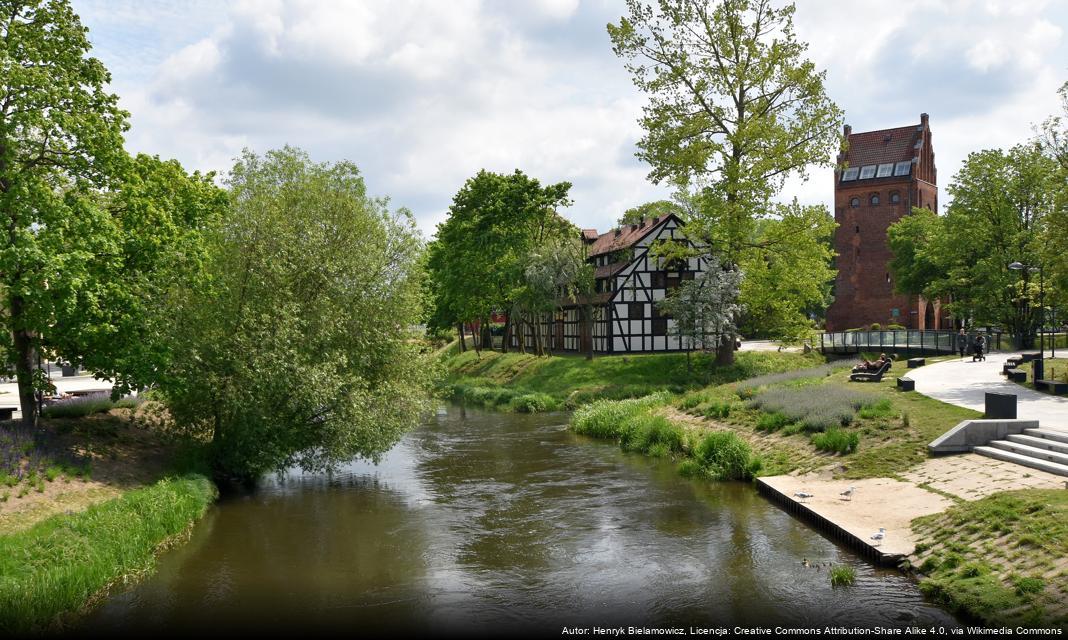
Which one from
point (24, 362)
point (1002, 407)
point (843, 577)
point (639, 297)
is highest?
point (639, 297)

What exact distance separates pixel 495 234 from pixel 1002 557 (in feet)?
143

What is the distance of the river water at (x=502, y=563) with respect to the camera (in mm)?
12602

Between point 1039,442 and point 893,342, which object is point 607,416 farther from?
point 893,342

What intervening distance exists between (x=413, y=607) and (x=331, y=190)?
18.0 metres

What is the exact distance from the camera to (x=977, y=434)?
19578 millimetres

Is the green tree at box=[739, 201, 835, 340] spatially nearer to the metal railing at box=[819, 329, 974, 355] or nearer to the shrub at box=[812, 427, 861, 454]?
the metal railing at box=[819, 329, 974, 355]

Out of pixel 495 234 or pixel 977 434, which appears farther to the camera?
pixel 495 234

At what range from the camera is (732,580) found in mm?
14031

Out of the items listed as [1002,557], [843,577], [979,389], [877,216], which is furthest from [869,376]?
[877,216]

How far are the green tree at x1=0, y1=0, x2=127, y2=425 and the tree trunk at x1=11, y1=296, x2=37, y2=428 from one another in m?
0.03

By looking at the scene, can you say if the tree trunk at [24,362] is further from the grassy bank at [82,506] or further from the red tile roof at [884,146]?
the red tile roof at [884,146]

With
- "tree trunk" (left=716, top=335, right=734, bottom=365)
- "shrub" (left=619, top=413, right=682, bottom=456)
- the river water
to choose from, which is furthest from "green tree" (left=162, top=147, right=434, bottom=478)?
"tree trunk" (left=716, top=335, right=734, bottom=365)

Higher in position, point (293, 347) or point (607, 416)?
point (293, 347)

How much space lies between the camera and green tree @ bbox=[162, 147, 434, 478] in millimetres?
20500
